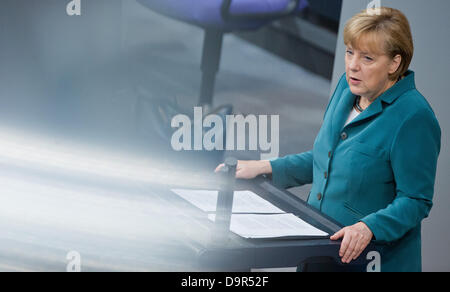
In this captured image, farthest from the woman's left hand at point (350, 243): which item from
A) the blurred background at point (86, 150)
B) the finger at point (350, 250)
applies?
the blurred background at point (86, 150)

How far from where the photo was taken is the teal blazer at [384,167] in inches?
54.7

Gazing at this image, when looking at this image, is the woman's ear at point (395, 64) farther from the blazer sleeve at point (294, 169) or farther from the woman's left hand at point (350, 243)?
the woman's left hand at point (350, 243)

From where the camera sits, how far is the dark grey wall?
1.84m

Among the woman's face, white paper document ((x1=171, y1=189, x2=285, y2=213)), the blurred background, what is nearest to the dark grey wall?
the blurred background

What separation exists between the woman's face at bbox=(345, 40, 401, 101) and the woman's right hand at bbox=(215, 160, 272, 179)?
0.25 m

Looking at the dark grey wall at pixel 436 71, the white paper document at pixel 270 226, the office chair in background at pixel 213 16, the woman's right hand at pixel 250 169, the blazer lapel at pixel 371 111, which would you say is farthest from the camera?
the office chair in background at pixel 213 16

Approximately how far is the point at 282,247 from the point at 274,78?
2521 mm

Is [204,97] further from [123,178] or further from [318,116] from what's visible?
[123,178]

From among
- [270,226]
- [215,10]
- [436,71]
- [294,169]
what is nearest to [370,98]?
[294,169]

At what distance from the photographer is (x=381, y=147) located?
4.67 feet

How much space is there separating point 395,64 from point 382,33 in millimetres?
65

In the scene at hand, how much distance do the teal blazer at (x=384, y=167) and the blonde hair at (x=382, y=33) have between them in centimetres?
A: 7

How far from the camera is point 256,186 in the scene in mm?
1512
